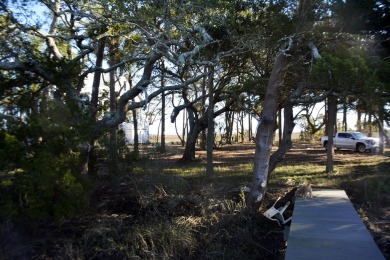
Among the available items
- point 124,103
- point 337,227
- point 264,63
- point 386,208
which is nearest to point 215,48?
point 264,63

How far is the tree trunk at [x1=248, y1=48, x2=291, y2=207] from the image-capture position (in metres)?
9.87

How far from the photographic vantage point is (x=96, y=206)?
356 inches

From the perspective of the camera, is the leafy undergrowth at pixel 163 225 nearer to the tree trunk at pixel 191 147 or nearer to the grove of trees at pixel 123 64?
the grove of trees at pixel 123 64

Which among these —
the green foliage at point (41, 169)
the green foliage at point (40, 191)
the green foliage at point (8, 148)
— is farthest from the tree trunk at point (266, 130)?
the green foliage at point (8, 148)

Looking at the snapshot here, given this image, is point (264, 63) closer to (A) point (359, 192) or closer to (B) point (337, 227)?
(A) point (359, 192)

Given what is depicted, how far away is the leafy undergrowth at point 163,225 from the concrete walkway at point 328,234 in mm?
591

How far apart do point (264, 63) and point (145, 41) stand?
6795 millimetres

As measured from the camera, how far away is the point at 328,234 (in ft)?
23.7

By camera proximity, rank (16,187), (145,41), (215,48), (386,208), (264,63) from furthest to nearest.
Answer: (264,63) → (215,48) → (145,41) → (386,208) → (16,187)

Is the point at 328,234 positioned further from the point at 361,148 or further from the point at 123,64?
the point at 361,148

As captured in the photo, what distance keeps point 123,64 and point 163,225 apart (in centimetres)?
432

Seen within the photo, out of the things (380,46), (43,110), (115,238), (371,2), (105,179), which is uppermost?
(371,2)

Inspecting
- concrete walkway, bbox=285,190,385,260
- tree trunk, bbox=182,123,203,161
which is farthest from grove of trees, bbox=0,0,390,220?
tree trunk, bbox=182,123,203,161

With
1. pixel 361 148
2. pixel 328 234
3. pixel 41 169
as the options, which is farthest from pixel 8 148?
pixel 361 148
